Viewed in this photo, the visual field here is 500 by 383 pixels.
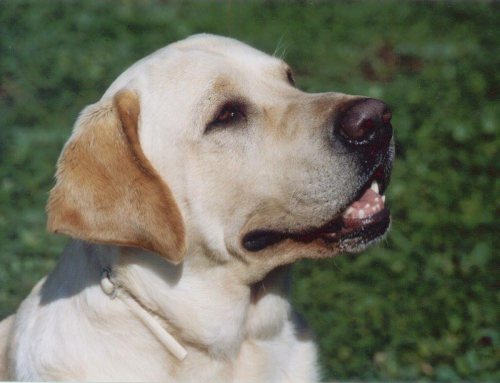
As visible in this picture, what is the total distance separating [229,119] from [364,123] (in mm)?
679

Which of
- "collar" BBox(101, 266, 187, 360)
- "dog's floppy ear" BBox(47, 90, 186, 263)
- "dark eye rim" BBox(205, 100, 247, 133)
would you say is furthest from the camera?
"dark eye rim" BBox(205, 100, 247, 133)

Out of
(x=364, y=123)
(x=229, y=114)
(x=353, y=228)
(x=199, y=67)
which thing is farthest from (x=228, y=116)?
(x=353, y=228)

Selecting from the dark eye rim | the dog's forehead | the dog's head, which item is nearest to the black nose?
the dog's head

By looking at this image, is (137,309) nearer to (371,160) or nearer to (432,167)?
(371,160)

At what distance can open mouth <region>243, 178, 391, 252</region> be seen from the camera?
3.31 m

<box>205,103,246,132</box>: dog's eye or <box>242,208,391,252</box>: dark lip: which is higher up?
<box>205,103,246,132</box>: dog's eye

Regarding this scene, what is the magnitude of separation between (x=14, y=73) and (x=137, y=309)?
22.6ft

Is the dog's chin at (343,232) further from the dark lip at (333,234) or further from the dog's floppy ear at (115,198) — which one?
the dog's floppy ear at (115,198)

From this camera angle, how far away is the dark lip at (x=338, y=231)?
130 inches

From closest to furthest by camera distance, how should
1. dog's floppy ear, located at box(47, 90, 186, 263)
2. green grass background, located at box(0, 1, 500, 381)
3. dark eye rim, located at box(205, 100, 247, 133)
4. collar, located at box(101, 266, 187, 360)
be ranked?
dog's floppy ear, located at box(47, 90, 186, 263)
collar, located at box(101, 266, 187, 360)
dark eye rim, located at box(205, 100, 247, 133)
green grass background, located at box(0, 1, 500, 381)

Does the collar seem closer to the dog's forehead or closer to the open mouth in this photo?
the open mouth

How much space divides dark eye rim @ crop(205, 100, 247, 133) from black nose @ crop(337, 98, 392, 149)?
1.71 feet

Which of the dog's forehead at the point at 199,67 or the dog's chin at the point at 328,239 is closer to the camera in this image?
the dog's chin at the point at 328,239

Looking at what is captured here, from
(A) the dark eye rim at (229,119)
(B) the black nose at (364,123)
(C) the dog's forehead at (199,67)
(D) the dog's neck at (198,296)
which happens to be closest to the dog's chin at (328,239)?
(D) the dog's neck at (198,296)
